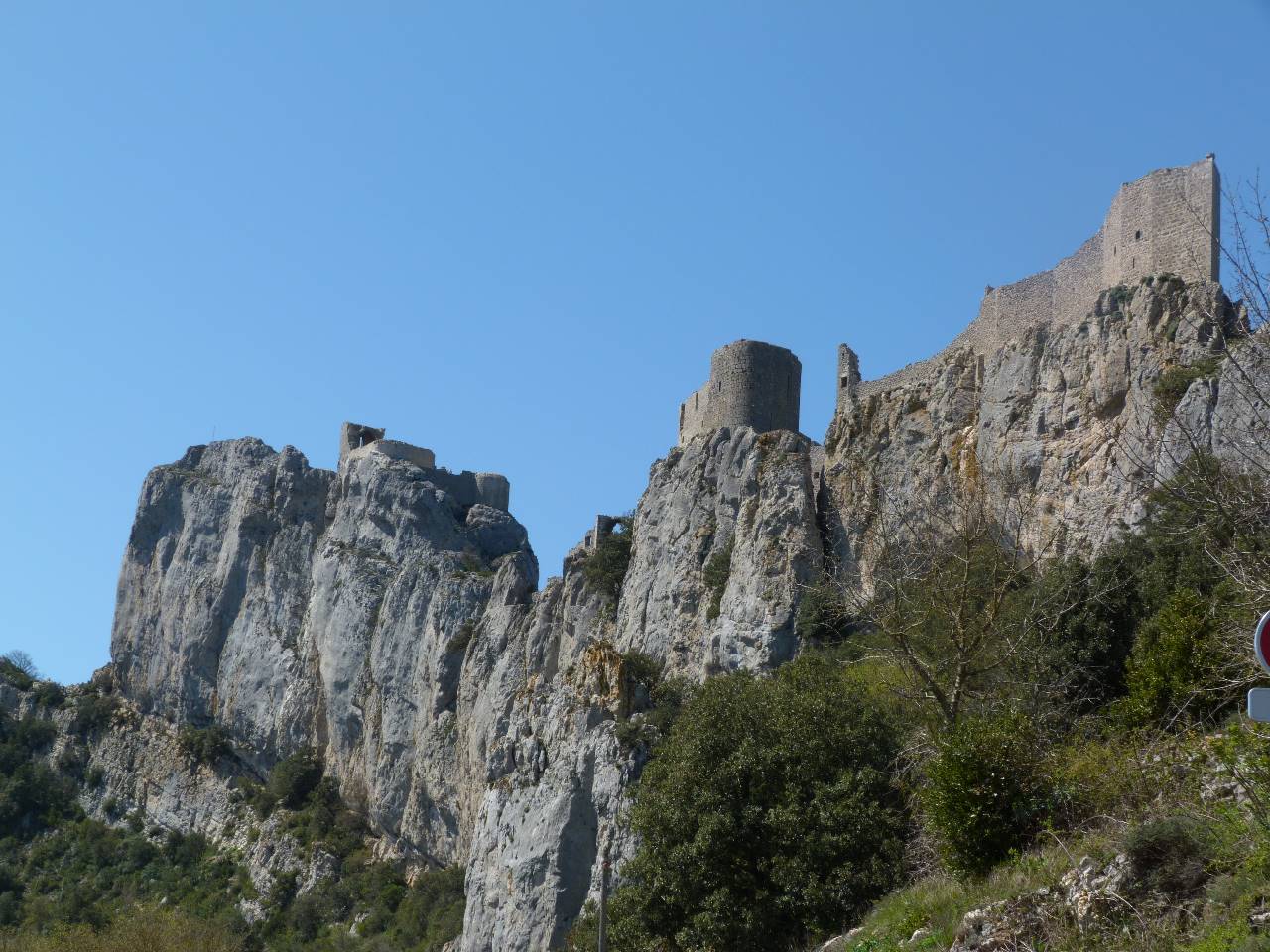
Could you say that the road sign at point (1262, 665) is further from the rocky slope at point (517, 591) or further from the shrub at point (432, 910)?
the shrub at point (432, 910)

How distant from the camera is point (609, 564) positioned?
49.0 meters

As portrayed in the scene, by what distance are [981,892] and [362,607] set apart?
46.1 m

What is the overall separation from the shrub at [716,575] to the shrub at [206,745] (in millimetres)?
28490

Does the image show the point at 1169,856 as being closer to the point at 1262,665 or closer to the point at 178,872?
the point at 1262,665

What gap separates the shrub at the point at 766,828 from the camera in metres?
21.9

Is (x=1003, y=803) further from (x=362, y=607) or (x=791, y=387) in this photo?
(x=362, y=607)

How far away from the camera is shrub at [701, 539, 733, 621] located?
4209cm

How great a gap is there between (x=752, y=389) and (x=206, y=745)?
1162 inches

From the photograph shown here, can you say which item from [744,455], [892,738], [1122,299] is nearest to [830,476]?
[744,455]

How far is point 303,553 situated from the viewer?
6519 cm

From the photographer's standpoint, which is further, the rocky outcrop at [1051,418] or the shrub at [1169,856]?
the rocky outcrop at [1051,418]

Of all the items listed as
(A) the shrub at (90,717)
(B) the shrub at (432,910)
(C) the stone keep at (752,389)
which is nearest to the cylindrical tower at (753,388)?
(C) the stone keep at (752,389)

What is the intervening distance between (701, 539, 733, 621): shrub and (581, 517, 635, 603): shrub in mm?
4879

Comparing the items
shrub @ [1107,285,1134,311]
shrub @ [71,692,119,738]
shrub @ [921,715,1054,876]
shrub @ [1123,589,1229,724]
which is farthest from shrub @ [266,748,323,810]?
shrub @ [921,715,1054,876]
